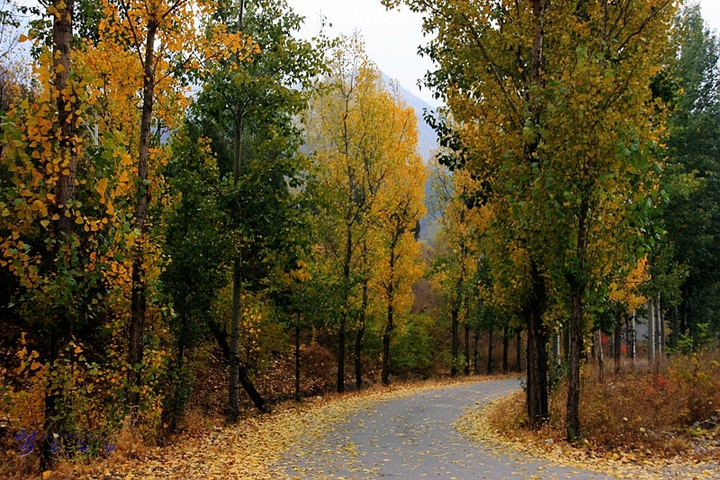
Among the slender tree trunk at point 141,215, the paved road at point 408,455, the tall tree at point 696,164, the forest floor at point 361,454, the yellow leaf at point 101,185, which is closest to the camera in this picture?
the yellow leaf at point 101,185

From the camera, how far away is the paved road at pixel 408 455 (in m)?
7.36

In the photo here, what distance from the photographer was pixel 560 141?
9.07 m

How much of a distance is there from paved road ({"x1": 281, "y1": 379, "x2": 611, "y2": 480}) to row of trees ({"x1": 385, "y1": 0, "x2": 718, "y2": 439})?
1930 millimetres

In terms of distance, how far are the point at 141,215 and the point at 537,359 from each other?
8039mm

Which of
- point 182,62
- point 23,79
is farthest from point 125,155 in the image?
point 23,79

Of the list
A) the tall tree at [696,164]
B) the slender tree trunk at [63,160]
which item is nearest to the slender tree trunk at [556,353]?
the tall tree at [696,164]

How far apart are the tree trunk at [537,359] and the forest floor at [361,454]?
915 mm

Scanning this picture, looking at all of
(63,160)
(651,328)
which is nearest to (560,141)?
(63,160)

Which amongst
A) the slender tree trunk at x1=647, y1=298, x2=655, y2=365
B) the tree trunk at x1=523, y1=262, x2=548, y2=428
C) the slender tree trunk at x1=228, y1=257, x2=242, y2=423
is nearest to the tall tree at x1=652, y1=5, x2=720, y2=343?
the slender tree trunk at x1=647, y1=298, x2=655, y2=365

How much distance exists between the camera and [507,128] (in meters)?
11.0

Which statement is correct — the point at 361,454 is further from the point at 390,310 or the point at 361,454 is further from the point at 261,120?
the point at 390,310

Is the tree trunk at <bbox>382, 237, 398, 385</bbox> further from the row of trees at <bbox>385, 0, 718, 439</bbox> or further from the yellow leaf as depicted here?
the yellow leaf

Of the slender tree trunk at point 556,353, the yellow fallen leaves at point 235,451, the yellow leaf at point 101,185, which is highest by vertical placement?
the yellow leaf at point 101,185

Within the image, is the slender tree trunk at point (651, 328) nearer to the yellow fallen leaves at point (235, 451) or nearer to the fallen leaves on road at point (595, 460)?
the yellow fallen leaves at point (235, 451)
